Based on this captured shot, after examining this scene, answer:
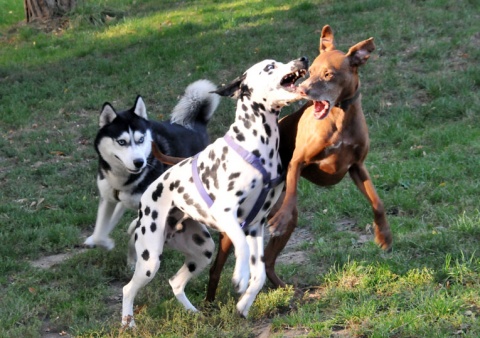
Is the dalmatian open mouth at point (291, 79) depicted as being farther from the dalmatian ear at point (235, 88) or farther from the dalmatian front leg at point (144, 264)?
the dalmatian front leg at point (144, 264)

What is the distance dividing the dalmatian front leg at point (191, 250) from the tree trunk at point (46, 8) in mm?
10689

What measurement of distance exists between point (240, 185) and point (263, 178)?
16 cm

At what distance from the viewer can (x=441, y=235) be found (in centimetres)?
624

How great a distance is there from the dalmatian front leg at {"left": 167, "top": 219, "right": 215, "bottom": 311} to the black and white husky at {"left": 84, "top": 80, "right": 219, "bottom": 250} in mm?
1364

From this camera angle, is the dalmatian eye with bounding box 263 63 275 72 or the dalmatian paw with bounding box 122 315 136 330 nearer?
the dalmatian eye with bounding box 263 63 275 72

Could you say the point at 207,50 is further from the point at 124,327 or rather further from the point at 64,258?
the point at 124,327

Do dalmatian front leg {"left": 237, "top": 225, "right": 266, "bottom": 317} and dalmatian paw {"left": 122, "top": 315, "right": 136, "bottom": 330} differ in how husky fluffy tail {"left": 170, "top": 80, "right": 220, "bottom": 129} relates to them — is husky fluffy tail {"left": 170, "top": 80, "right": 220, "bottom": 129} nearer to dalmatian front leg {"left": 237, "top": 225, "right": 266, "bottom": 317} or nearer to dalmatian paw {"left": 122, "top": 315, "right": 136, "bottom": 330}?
dalmatian front leg {"left": 237, "top": 225, "right": 266, "bottom": 317}

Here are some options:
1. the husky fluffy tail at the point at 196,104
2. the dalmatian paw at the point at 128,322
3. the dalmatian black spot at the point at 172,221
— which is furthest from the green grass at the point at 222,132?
the husky fluffy tail at the point at 196,104

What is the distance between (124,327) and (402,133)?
17.7ft

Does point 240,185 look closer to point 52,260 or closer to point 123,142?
point 123,142

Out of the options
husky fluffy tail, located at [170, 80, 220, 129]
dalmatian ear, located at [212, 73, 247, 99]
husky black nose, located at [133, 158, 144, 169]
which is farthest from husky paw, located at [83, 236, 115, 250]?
dalmatian ear, located at [212, 73, 247, 99]

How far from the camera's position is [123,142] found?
723cm

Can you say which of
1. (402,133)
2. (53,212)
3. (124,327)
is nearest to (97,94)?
(53,212)

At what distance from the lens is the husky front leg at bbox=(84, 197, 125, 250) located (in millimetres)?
7410
